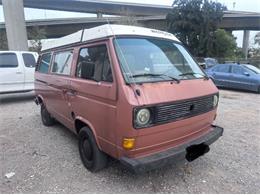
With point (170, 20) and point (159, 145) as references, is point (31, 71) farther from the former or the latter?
point (170, 20)

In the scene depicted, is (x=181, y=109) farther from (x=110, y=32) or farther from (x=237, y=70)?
(x=237, y=70)

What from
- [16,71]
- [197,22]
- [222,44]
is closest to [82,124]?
[16,71]

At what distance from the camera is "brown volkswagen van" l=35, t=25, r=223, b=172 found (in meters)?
2.93

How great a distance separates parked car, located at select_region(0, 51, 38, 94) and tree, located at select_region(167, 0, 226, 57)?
90.5ft

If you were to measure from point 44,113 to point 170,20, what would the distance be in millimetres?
32386

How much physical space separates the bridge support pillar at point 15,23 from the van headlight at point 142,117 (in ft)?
78.1

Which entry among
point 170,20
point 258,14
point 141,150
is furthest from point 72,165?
point 258,14

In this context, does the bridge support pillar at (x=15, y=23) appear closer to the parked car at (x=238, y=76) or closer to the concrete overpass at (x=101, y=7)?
the parked car at (x=238, y=76)

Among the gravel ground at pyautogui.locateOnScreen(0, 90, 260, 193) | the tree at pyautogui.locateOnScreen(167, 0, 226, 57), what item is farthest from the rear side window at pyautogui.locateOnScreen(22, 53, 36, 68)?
the tree at pyautogui.locateOnScreen(167, 0, 226, 57)

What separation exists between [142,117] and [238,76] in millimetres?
10363

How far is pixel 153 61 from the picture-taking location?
3.62 m

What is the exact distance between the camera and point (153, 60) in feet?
11.9

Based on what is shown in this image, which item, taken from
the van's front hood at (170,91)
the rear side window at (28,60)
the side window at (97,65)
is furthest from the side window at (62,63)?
the rear side window at (28,60)

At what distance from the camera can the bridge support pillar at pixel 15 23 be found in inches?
882
